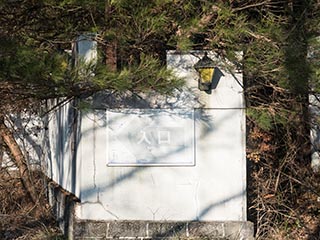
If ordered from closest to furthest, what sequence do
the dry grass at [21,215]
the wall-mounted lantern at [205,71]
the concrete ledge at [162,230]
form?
the wall-mounted lantern at [205,71] → the concrete ledge at [162,230] → the dry grass at [21,215]

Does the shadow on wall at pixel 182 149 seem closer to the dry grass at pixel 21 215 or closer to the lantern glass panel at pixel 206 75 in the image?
the lantern glass panel at pixel 206 75

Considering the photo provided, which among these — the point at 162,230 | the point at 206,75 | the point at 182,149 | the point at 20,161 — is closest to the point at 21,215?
the point at 20,161

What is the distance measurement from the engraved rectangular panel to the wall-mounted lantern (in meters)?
0.36

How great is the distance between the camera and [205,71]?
24.8ft

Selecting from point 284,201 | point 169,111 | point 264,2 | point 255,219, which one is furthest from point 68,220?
point 264,2

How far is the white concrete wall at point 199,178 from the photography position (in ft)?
25.6

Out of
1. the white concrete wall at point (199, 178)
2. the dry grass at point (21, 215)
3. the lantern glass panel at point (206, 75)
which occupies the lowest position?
the dry grass at point (21, 215)

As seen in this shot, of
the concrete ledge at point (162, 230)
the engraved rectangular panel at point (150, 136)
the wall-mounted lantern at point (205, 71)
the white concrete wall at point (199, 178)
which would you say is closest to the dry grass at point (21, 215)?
the concrete ledge at point (162, 230)

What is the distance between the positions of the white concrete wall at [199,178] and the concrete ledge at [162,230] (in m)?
0.09

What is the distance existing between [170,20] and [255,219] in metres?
3.16

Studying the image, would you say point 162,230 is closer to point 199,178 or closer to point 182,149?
point 199,178

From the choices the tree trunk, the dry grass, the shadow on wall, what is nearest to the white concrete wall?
the shadow on wall

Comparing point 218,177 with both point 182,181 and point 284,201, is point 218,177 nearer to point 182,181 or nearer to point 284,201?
point 182,181

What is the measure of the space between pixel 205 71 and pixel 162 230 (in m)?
1.93
